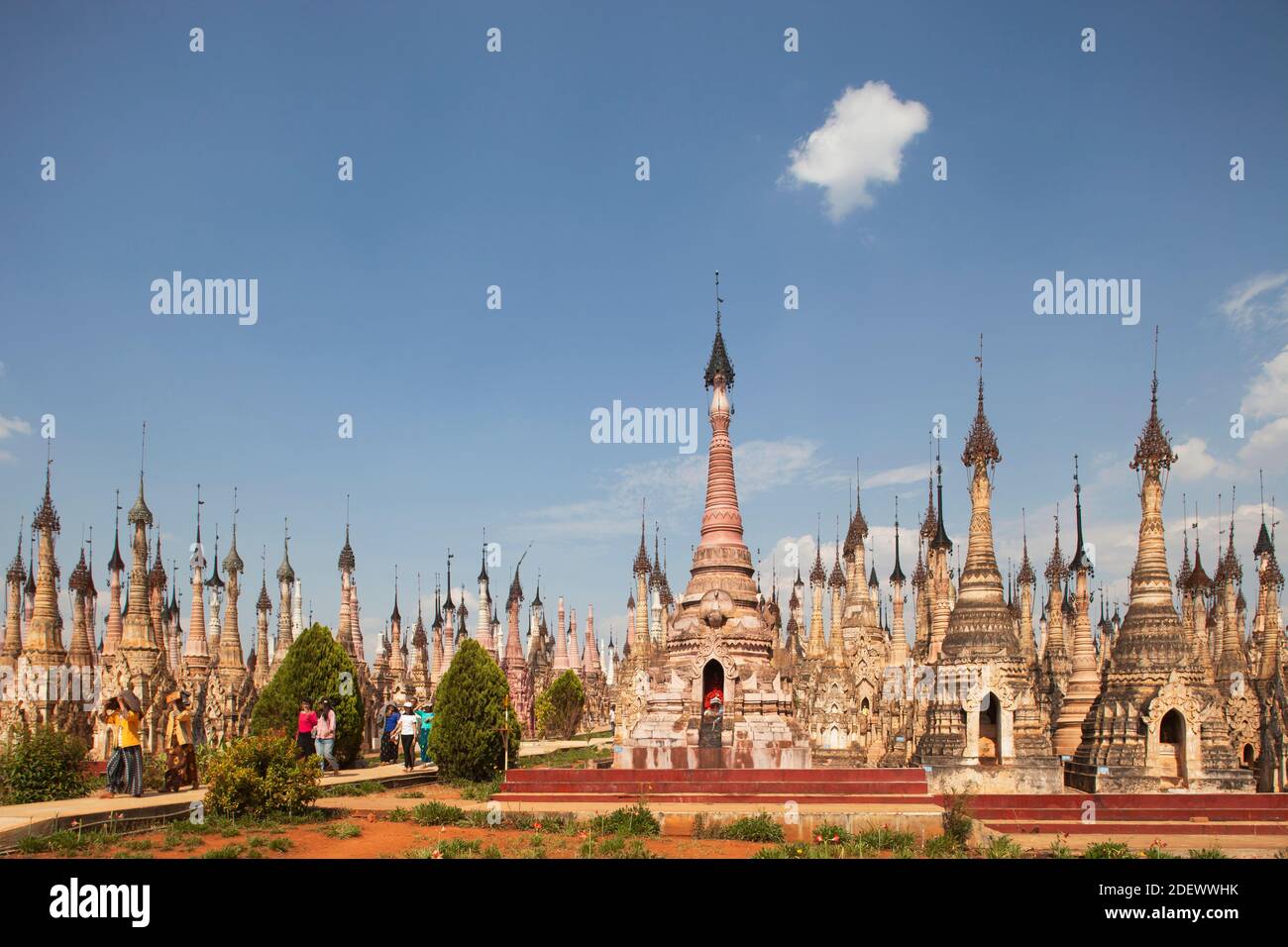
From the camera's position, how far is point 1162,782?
25.3 m

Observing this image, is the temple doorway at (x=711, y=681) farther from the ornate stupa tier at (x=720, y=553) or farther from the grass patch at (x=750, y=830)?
the grass patch at (x=750, y=830)

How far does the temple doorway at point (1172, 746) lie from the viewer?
25.6 meters

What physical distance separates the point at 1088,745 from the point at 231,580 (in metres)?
38.6

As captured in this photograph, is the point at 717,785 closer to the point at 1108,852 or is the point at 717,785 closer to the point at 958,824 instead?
the point at 958,824

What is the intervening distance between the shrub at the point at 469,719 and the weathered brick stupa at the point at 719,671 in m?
3.58

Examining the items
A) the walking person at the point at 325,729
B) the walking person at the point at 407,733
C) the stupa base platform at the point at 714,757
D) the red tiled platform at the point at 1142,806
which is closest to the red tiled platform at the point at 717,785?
the red tiled platform at the point at 1142,806

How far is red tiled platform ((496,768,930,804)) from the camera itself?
811 inches

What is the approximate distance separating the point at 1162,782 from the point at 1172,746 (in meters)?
1.25

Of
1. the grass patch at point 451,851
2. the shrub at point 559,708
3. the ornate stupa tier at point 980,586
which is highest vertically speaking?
the ornate stupa tier at point 980,586

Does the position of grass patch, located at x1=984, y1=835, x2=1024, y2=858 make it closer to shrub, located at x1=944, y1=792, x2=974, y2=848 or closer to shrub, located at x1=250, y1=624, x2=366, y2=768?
shrub, located at x1=944, y1=792, x2=974, y2=848

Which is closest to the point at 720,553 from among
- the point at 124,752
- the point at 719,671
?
the point at 719,671
